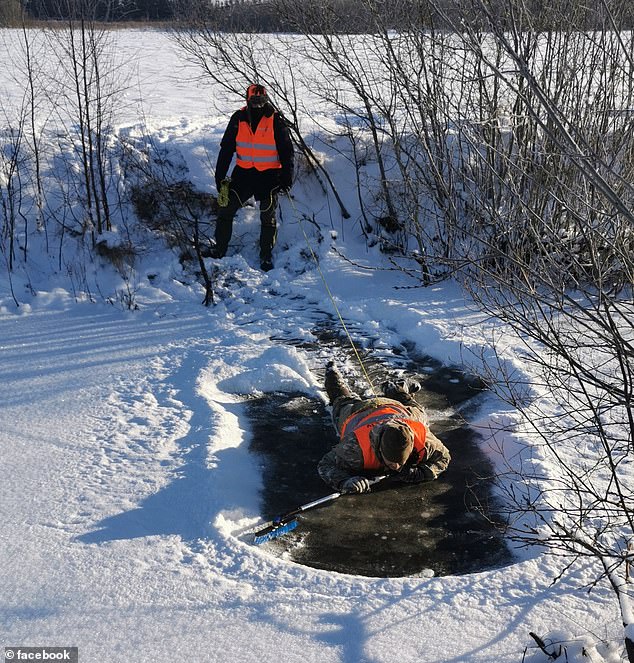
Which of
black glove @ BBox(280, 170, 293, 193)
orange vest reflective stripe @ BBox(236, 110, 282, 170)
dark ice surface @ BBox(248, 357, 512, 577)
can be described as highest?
orange vest reflective stripe @ BBox(236, 110, 282, 170)

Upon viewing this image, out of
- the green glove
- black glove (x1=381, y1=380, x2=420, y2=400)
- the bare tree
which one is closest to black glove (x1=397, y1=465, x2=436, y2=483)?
black glove (x1=381, y1=380, x2=420, y2=400)

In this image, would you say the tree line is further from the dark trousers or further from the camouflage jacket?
the camouflage jacket

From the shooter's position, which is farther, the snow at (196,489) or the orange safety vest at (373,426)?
the orange safety vest at (373,426)

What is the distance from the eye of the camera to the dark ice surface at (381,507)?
17.1 ft

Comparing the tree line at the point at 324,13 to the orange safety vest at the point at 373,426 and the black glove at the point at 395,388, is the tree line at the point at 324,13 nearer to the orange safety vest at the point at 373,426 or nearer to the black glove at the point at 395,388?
the black glove at the point at 395,388

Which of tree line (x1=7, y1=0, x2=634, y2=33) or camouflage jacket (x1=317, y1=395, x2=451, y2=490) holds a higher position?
tree line (x1=7, y1=0, x2=634, y2=33)

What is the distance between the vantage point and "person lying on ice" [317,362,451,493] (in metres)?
5.86

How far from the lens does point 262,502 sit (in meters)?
5.84

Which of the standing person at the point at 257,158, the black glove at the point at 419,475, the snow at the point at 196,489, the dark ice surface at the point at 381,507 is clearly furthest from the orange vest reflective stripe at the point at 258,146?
the black glove at the point at 419,475

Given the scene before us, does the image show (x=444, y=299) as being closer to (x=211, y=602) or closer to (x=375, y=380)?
(x=375, y=380)

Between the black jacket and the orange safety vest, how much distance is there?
196 inches

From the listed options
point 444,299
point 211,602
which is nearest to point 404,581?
point 211,602

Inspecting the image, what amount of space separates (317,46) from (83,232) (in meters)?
4.08

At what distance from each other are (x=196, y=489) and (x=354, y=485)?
1.16m
